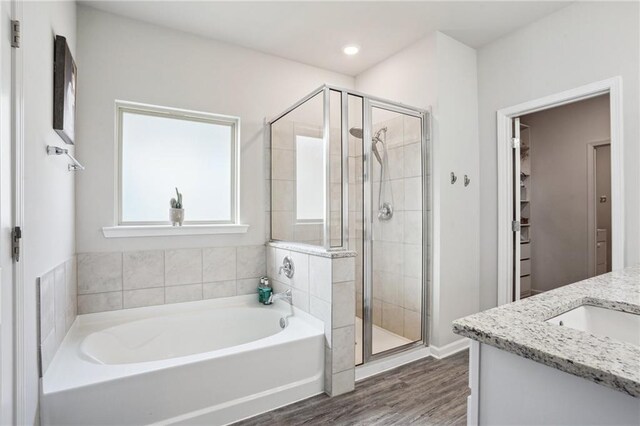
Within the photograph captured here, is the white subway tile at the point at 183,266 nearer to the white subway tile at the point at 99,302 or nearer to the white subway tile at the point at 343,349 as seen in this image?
the white subway tile at the point at 99,302

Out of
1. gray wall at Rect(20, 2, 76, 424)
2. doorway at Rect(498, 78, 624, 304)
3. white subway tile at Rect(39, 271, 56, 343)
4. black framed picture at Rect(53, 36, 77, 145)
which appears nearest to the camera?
gray wall at Rect(20, 2, 76, 424)

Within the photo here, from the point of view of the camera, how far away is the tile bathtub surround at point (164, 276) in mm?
2301

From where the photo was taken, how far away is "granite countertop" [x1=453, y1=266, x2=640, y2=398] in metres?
0.60

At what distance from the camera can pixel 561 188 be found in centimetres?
421

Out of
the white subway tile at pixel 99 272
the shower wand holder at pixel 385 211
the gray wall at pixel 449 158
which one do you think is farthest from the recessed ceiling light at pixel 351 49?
the white subway tile at pixel 99 272

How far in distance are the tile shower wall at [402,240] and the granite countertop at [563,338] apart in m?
1.44

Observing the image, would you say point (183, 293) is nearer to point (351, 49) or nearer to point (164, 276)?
point (164, 276)

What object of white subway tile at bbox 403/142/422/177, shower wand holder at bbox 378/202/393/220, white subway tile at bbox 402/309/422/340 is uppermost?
white subway tile at bbox 403/142/422/177

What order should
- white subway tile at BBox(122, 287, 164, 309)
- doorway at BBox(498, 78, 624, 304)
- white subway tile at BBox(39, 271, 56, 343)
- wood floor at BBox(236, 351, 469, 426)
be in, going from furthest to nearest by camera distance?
doorway at BBox(498, 78, 624, 304), white subway tile at BBox(122, 287, 164, 309), wood floor at BBox(236, 351, 469, 426), white subway tile at BBox(39, 271, 56, 343)

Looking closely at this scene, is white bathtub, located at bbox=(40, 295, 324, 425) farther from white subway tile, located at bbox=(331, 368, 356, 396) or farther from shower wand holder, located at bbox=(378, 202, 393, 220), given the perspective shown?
shower wand holder, located at bbox=(378, 202, 393, 220)

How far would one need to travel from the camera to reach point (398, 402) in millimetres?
2018

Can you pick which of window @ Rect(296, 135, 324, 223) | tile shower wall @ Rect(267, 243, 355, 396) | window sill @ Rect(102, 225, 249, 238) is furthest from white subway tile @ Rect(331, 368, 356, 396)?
window sill @ Rect(102, 225, 249, 238)

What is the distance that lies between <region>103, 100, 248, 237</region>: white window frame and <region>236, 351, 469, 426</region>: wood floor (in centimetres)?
142

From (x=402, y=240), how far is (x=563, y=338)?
76.3 inches
